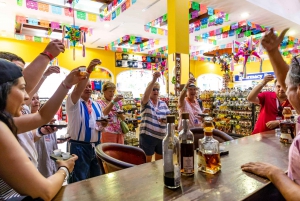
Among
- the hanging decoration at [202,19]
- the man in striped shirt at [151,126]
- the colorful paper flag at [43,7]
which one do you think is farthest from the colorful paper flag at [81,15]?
the man in striped shirt at [151,126]

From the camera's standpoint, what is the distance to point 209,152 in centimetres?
127

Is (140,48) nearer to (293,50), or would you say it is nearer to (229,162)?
(293,50)

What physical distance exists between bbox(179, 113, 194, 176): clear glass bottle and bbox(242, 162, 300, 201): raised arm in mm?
345

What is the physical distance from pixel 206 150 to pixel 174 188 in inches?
Answer: 12.9

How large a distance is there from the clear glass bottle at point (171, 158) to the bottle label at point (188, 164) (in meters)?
0.11

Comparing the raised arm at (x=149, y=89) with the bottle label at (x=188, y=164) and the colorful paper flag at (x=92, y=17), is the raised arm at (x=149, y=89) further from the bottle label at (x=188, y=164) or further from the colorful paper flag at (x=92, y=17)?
the colorful paper flag at (x=92, y=17)

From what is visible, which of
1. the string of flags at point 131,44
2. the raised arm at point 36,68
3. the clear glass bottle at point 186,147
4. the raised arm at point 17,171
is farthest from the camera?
the string of flags at point 131,44

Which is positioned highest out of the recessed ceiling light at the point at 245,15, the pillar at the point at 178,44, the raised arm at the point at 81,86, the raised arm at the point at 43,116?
the recessed ceiling light at the point at 245,15

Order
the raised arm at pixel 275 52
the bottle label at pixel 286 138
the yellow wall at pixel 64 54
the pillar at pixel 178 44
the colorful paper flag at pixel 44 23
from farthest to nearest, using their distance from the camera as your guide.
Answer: the yellow wall at pixel 64 54 → the colorful paper flag at pixel 44 23 → the pillar at pixel 178 44 → the bottle label at pixel 286 138 → the raised arm at pixel 275 52

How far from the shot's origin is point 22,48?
366 inches

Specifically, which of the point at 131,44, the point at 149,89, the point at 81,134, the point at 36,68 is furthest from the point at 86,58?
the point at 36,68

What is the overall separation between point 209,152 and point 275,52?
977 millimetres

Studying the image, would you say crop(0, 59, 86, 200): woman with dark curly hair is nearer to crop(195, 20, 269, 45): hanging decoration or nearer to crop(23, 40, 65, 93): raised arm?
crop(23, 40, 65, 93): raised arm

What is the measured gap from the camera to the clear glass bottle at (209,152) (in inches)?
49.6
